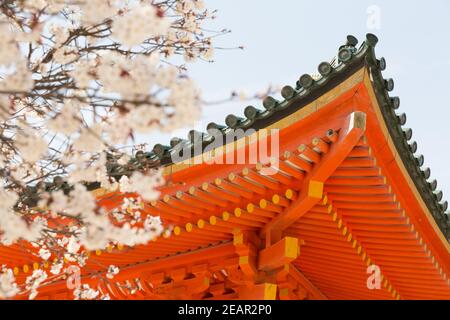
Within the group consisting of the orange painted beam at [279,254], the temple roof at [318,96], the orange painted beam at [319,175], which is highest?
the temple roof at [318,96]

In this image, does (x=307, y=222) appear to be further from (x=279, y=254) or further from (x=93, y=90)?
(x=93, y=90)

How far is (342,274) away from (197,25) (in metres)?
4.24

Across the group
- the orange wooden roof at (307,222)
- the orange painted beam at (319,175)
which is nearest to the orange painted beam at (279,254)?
the orange wooden roof at (307,222)

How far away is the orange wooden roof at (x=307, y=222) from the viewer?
6.00 metres

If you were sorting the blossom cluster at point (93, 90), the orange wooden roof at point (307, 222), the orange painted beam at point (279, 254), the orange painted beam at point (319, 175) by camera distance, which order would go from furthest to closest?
the orange painted beam at point (279, 254), the orange wooden roof at point (307, 222), the orange painted beam at point (319, 175), the blossom cluster at point (93, 90)

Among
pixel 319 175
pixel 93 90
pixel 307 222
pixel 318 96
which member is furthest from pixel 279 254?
pixel 93 90

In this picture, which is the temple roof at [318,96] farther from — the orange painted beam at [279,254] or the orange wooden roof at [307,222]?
the orange painted beam at [279,254]

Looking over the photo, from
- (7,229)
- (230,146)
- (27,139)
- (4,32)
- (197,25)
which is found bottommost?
(7,229)

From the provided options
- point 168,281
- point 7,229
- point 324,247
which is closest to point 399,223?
point 324,247

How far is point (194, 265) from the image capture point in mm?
7906

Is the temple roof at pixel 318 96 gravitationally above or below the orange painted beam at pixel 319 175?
above

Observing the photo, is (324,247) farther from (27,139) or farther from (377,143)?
(27,139)

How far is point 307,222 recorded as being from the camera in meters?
7.15

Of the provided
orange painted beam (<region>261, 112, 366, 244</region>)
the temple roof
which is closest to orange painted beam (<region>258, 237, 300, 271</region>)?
orange painted beam (<region>261, 112, 366, 244</region>)
